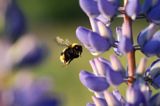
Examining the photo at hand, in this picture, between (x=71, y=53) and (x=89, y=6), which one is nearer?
(x=89, y=6)

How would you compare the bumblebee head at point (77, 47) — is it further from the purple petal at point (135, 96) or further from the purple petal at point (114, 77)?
the purple petal at point (135, 96)

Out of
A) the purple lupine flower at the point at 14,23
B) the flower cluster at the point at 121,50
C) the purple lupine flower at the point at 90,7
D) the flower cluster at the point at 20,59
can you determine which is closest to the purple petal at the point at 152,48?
the flower cluster at the point at 121,50

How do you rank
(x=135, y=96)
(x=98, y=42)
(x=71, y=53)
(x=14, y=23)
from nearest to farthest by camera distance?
(x=135, y=96) < (x=98, y=42) < (x=71, y=53) < (x=14, y=23)

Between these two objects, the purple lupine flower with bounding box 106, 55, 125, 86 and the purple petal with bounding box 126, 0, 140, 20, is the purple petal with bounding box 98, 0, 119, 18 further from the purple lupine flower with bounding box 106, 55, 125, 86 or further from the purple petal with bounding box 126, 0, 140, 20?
the purple lupine flower with bounding box 106, 55, 125, 86

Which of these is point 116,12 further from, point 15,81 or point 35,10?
point 35,10

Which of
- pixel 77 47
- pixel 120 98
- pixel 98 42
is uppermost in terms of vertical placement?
pixel 98 42

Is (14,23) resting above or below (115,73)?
above

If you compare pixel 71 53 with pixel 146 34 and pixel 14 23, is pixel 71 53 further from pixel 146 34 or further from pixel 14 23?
pixel 146 34

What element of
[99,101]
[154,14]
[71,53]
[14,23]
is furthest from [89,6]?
[14,23]
